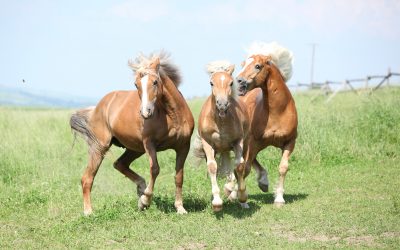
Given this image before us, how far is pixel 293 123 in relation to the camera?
998 centimetres

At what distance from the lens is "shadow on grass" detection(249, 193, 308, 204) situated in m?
10.2

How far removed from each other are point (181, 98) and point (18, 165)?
21.4 ft

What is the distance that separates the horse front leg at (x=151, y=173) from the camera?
9.11m

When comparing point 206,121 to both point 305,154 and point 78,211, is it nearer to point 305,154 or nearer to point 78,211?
point 78,211

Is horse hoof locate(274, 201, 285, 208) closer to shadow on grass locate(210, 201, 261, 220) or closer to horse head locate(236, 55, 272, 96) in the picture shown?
shadow on grass locate(210, 201, 261, 220)

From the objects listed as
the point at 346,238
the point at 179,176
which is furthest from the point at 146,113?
the point at 346,238

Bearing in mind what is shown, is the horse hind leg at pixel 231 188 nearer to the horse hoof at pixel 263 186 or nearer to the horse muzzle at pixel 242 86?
the horse hoof at pixel 263 186

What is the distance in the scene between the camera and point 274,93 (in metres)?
10.0

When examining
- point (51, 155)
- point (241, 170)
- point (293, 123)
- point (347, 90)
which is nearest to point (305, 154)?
point (293, 123)

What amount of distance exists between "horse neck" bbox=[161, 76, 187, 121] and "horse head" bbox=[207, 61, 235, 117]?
76 centimetres

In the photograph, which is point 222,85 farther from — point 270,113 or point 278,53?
point 278,53

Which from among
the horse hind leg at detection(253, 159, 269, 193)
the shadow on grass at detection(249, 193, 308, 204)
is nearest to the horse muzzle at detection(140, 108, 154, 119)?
the shadow on grass at detection(249, 193, 308, 204)

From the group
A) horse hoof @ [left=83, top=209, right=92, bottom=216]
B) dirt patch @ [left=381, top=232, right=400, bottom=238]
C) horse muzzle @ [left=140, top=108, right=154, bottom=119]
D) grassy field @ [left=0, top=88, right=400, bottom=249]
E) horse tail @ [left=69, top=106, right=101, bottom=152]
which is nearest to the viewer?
dirt patch @ [left=381, top=232, right=400, bottom=238]

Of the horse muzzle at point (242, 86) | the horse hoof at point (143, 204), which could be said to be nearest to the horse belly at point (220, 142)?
the horse muzzle at point (242, 86)
